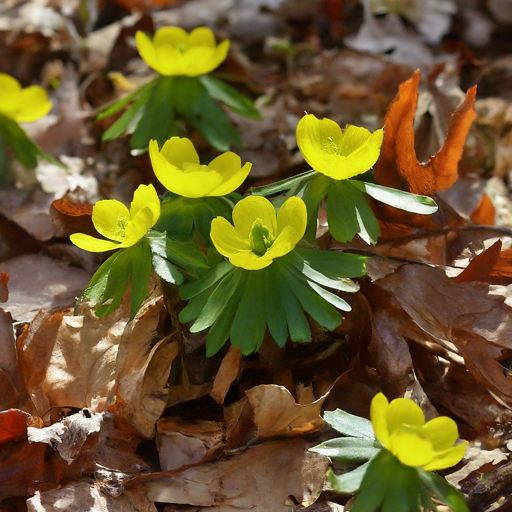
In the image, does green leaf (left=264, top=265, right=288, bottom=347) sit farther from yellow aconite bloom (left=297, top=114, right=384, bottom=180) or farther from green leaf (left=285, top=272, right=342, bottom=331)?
yellow aconite bloom (left=297, top=114, right=384, bottom=180)

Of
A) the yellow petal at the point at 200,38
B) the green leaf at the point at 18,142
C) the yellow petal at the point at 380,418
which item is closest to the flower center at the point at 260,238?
the yellow petal at the point at 380,418

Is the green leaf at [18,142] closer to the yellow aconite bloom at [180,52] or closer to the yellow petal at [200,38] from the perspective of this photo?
the yellow aconite bloom at [180,52]

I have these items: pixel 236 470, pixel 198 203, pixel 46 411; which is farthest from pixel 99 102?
pixel 236 470

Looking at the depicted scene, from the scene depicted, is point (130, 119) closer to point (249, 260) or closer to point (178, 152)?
point (178, 152)

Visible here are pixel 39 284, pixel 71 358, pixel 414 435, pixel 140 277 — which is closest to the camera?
pixel 414 435

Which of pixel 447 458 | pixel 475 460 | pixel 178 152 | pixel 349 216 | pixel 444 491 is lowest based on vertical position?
pixel 475 460

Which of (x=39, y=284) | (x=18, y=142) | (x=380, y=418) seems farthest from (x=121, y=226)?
(x=18, y=142)

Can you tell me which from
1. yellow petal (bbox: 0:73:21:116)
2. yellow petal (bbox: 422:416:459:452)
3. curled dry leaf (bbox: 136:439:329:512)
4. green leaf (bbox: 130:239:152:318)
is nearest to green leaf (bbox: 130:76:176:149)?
yellow petal (bbox: 0:73:21:116)

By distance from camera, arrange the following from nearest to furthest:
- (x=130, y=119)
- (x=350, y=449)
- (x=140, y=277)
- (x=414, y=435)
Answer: (x=414, y=435) → (x=350, y=449) → (x=140, y=277) → (x=130, y=119)
